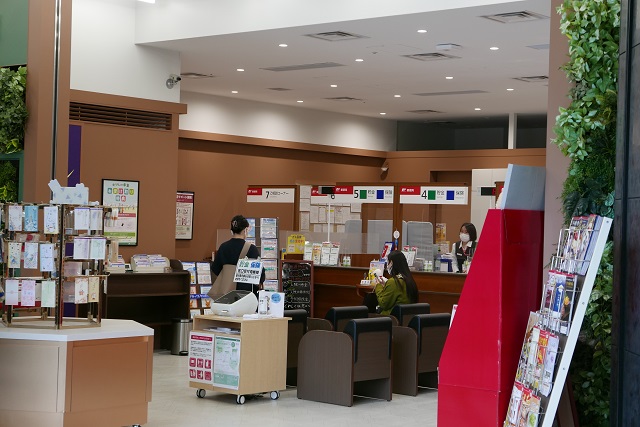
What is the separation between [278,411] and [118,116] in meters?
5.20

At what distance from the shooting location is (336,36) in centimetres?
1106

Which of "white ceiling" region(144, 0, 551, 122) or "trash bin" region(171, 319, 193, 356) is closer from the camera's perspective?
"white ceiling" region(144, 0, 551, 122)

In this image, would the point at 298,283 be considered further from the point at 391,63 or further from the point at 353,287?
the point at 391,63

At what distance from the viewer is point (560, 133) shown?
5000mm

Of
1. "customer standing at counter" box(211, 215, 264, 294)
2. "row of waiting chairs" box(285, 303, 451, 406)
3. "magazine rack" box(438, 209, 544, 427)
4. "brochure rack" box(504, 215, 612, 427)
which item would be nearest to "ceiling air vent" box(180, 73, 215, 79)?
"customer standing at counter" box(211, 215, 264, 294)

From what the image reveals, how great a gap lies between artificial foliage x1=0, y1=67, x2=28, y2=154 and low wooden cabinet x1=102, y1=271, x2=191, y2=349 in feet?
7.52

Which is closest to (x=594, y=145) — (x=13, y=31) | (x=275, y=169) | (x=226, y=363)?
(x=226, y=363)

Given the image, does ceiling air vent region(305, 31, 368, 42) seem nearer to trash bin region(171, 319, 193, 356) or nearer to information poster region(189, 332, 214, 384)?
trash bin region(171, 319, 193, 356)

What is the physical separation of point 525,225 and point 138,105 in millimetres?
7736

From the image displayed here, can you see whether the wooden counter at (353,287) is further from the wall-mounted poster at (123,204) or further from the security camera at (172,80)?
the security camera at (172,80)

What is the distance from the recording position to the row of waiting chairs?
8.48 m

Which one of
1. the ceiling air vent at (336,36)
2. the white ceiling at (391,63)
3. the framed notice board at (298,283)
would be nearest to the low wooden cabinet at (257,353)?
the white ceiling at (391,63)

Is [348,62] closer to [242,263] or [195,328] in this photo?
[242,263]

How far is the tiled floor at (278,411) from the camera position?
775 cm
